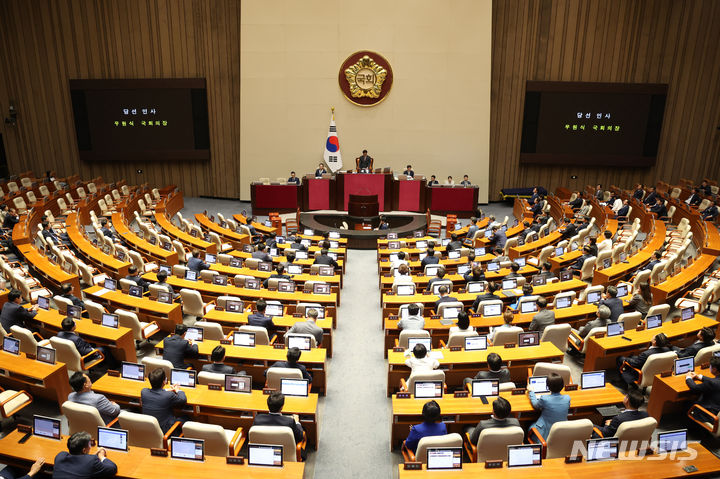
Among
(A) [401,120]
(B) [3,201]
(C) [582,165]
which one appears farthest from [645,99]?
(B) [3,201]

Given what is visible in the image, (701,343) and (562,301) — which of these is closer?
(701,343)

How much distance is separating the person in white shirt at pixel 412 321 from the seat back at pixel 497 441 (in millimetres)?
2488

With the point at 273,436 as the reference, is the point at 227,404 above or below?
below

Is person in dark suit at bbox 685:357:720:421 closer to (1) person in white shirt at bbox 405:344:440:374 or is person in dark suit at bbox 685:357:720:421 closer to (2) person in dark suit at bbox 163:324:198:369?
(1) person in white shirt at bbox 405:344:440:374

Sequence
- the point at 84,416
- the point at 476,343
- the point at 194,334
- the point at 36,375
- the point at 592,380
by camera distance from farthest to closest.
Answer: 1. the point at 194,334
2. the point at 476,343
3. the point at 36,375
4. the point at 592,380
5. the point at 84,416

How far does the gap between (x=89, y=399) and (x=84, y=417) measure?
332 mm

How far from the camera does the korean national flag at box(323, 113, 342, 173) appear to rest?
18.6 metres

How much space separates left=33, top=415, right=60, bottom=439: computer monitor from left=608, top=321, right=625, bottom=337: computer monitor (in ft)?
22.2

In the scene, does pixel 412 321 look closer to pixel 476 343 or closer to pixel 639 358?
pixel 476 343

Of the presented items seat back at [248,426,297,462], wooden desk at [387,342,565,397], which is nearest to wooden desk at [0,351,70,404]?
seat back at [248,426,297,462]

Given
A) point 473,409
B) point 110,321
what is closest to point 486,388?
point 473,409

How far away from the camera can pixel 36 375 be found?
5754 mm

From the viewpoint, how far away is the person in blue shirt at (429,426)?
15.2 ft

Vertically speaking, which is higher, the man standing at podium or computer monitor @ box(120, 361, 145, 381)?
the man standing at podium
